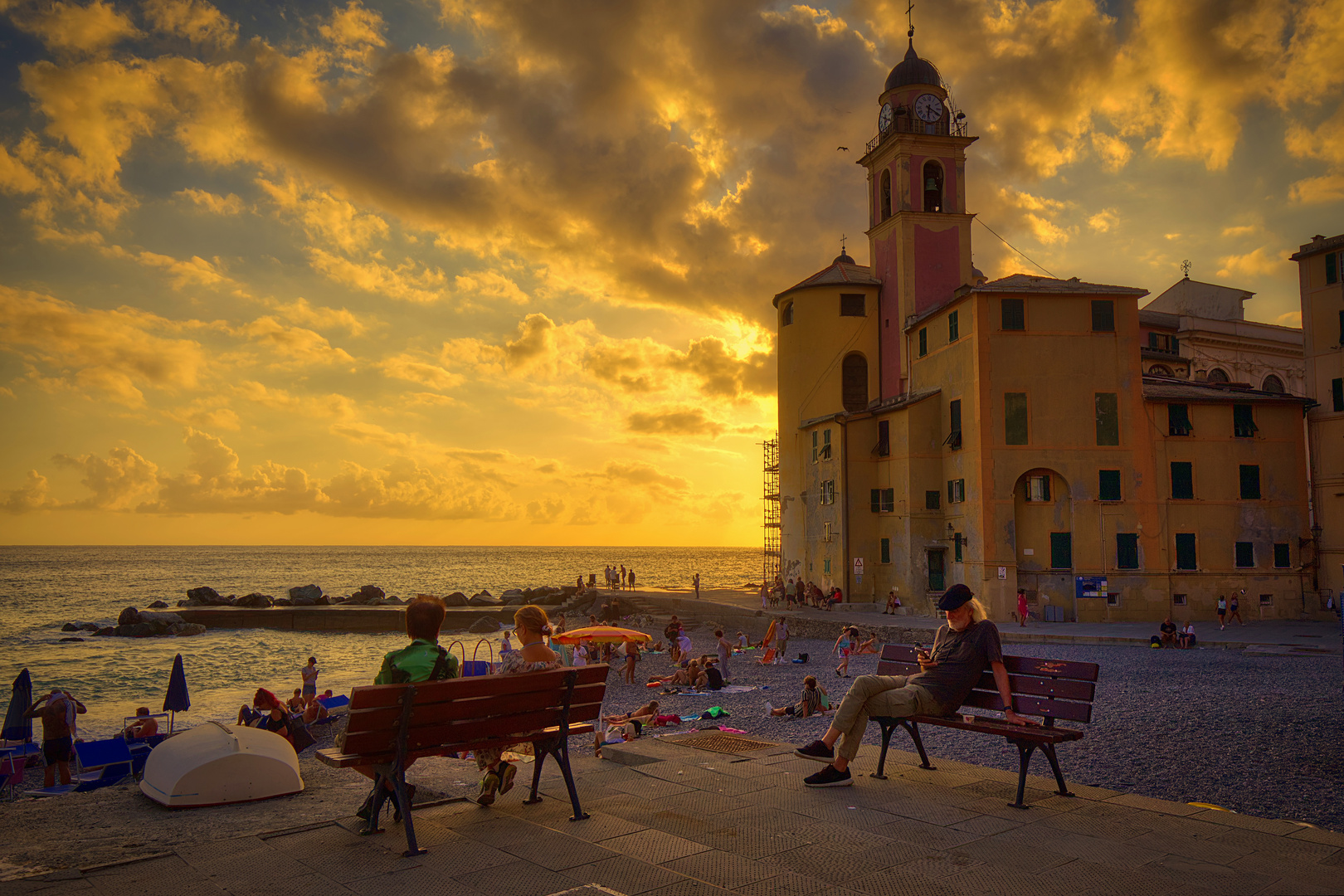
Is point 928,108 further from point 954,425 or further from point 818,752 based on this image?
point 818,752

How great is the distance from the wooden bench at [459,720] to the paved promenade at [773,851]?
0.38 m

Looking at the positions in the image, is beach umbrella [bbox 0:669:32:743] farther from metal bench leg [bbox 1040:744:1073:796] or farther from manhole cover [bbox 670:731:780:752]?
metal bench leg [bbox 1040:744:1073:796]

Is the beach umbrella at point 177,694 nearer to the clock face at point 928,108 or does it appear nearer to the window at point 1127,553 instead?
the window at point 1127,553

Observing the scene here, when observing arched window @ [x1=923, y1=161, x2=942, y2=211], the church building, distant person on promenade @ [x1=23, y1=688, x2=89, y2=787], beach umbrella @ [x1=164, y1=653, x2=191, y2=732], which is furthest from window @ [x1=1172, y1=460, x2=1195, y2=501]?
distant person on promenade @ [x1=23, y1=688, x2=89, y2=787]

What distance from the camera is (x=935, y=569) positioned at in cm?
3494

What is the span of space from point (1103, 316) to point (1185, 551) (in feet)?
30.3

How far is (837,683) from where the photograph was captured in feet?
63.3

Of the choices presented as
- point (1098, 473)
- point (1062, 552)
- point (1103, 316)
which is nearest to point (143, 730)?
point (1062, 552)

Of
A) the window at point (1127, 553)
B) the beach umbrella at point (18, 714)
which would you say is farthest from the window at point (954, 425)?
the beach umbrella at point (18, 714)

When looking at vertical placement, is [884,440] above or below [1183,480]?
above

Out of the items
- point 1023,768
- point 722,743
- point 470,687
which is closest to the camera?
point 470,687

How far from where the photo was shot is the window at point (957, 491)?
32875mm

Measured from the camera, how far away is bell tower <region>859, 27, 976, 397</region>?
41000 millimetres

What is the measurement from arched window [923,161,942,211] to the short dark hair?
40.8 meters
